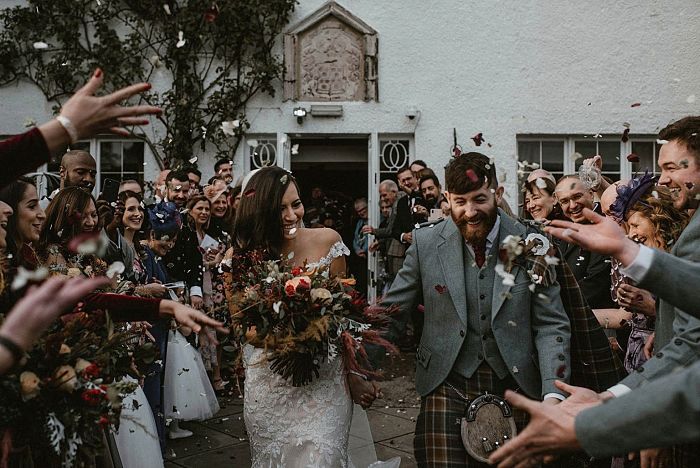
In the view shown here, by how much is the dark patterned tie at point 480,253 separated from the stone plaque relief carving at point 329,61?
25.4ft

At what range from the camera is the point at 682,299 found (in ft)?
8.00

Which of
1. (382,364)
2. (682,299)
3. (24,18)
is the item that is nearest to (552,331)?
(682,299)

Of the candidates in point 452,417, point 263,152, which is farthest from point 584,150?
point 452,417

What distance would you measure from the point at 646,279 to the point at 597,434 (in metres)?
0.67

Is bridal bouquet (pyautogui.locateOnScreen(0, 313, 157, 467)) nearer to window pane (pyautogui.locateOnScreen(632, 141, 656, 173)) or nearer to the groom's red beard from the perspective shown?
the groom's red beard

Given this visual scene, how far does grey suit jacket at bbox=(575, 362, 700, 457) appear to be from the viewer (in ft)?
6.04

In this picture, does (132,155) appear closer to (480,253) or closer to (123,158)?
(123,158)

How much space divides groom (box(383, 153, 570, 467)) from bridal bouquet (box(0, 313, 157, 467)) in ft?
4.89

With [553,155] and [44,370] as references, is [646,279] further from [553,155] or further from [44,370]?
[553,155]

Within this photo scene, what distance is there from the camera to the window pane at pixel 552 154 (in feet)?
37.2

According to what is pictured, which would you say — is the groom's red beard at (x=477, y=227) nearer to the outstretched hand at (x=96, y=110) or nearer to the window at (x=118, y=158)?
the outstretched hand at (x=96, y=110)

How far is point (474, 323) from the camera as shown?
3537 mm

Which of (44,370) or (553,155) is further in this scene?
(553,155)

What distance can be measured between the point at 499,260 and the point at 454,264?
22cm
